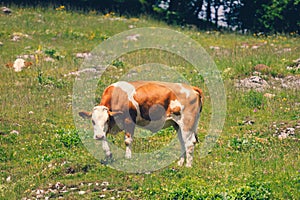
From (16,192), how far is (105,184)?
2.05 meters

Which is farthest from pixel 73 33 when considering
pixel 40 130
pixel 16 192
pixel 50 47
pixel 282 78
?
pixel 16 192

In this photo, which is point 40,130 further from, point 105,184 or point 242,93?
point 242,93

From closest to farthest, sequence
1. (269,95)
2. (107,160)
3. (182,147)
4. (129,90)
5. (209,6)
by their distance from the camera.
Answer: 1. (107,160)
2. (129,90)
3. (182,147)
4. (269,95)
5. (209,6)

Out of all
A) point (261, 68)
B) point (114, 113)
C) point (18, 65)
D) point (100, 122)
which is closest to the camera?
point (100, 122)

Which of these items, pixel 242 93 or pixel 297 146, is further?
pixel 242 93

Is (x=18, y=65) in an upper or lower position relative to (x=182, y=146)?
lower

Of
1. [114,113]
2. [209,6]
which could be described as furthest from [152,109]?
[209,6]

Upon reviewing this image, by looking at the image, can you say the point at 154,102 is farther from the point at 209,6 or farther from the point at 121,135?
the point at 209,6

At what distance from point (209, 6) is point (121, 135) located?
Result: 101 ft

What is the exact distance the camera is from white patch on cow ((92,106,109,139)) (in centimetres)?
1526

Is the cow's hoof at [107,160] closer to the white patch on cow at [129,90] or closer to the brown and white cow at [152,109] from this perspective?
the brown and white cow at [152,109]

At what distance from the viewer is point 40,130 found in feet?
62.2

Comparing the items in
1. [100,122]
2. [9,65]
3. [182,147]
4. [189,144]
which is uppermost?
[100,122]

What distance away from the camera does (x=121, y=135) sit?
1838 centimetres
